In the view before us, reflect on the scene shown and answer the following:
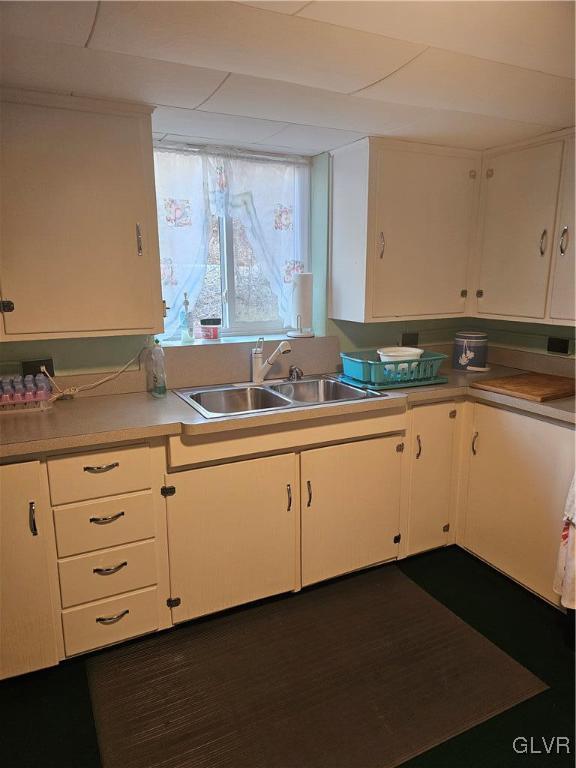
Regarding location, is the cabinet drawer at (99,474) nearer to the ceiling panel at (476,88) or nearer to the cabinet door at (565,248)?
the ceiling panel at (476,88)

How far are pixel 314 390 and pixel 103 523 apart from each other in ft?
3.98

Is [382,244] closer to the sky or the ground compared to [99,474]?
closer to the sky

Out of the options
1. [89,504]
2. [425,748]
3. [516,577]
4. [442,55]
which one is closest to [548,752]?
[425,748]

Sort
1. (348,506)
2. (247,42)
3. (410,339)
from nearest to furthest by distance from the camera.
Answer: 1. (247,42)
2. (348,506)
3. (410,339)

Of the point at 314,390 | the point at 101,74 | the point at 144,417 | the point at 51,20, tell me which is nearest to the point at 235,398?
the point at 314,390

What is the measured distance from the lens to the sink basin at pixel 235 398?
2363 mm

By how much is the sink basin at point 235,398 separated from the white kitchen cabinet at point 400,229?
0.61 m

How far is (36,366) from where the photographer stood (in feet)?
7.11

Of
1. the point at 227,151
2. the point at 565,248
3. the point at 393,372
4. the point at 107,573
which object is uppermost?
the point at 227,151

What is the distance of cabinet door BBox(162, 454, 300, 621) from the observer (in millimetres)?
2012

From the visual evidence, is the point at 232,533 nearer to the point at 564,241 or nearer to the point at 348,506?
the point at 348,506

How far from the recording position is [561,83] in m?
1.78

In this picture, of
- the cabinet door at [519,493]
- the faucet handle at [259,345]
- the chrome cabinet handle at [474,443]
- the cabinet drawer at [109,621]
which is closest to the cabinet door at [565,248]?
the cabinet door at [519,493]

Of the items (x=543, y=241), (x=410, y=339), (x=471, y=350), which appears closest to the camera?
(x=543, y=241)
